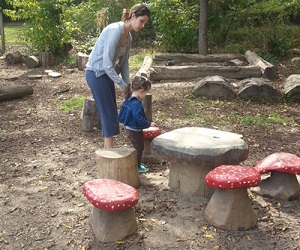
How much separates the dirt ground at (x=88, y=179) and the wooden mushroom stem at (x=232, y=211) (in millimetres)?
66

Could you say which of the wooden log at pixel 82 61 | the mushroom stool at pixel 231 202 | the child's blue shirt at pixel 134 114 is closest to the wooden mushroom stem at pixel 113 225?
the mushroom stool at pixel 231 202

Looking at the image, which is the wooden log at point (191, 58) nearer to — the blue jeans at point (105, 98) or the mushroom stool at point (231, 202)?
the blue jeans at point (105, 98)

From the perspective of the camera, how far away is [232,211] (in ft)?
11.5

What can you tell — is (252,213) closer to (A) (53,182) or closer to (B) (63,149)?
(A) (53,182)

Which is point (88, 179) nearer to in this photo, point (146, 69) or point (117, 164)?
point (117, 164)

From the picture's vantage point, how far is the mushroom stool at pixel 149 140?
483cm

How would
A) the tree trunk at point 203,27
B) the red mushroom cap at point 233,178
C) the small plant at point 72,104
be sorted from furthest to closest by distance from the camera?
the tree trunk at point 203,27 → the small plant at point 72,104 → the red mushroom cap at point 233,178

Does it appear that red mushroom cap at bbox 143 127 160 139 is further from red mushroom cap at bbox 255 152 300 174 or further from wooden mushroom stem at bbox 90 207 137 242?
wooden mushroom stem at bbox 90 207 137 242

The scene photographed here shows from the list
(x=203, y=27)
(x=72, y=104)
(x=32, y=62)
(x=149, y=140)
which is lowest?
(x=72, y=104)

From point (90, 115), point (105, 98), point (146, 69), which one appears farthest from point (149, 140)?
point (146, 69)

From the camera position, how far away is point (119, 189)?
3.39 m

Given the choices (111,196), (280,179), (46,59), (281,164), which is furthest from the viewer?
(46,59)

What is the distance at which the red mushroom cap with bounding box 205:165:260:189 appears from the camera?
3393 mm

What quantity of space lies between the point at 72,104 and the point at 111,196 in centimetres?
502
